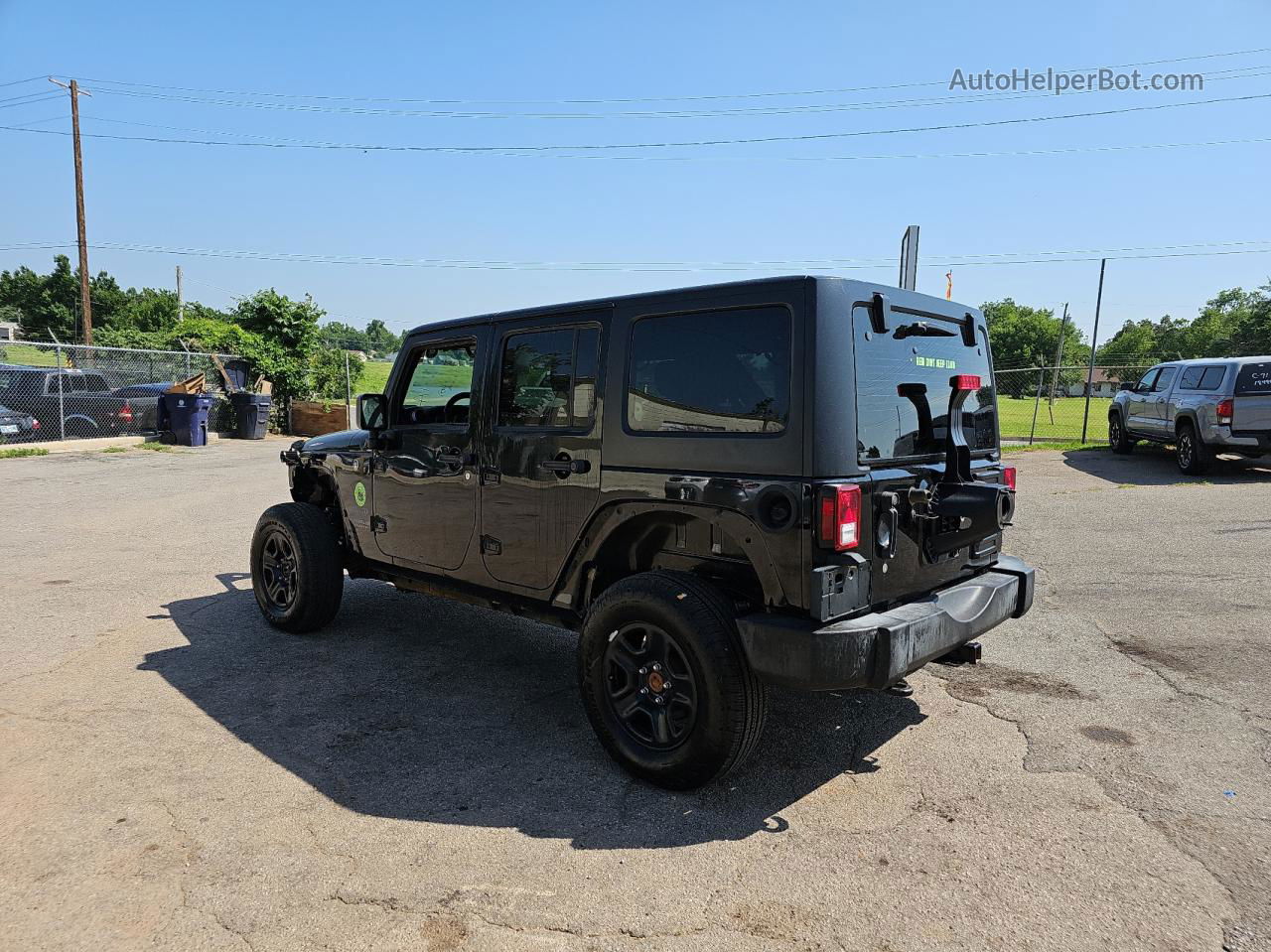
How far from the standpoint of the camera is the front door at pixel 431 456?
169 inches

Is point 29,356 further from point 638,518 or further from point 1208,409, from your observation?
point 1208,409

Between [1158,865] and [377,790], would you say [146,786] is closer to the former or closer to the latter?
[377,790]

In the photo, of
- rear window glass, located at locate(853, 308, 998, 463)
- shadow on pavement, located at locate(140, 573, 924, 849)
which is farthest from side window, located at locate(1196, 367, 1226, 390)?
shadow on pavement, located at locate(140, 573, 924, 849)

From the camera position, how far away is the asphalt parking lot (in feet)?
8.05

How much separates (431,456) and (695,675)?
2.11 meters

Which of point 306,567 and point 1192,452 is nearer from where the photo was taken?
point 306,567

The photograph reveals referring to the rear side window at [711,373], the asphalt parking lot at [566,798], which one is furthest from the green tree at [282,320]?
the rear side window at [711,373]

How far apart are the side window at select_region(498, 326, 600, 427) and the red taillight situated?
1.23 metres

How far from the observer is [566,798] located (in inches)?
126

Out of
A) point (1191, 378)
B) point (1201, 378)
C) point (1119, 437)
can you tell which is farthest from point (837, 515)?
point (1119, 437)

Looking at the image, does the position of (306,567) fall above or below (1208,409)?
below

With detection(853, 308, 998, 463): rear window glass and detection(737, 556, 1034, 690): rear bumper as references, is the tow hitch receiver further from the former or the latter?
detection(853, 308, 998, 463): rear window glass

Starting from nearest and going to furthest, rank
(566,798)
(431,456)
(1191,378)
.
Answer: (566,798) → (431,456) → (1191,378)

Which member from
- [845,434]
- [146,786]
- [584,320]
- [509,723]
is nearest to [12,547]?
[146,786]
